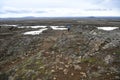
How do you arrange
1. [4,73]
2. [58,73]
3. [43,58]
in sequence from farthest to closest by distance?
[43,58] < [4,73] < [58,73]

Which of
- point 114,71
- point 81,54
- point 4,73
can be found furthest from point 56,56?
point 114,71

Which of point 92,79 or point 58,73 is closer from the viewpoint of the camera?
point 92,79

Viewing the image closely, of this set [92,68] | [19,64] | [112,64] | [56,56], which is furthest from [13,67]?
[112,64]

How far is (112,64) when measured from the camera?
22266mm

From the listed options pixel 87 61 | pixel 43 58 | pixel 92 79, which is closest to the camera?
pixel 92 79

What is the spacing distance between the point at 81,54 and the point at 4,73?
1066cm

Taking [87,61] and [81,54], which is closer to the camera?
[87,61]

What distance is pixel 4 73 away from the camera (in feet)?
82.2

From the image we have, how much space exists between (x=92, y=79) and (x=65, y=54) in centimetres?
819

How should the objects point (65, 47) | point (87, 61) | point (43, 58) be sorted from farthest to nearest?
point (65, 47)
point (43, 58)
point (87, 61)

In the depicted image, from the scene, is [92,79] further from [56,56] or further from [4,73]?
[4,73]

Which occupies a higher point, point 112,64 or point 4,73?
point 112,64

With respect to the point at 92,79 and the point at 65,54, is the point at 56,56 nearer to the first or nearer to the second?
the point at 65,54

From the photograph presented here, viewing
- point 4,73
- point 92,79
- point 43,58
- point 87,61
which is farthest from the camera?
point 43,58
